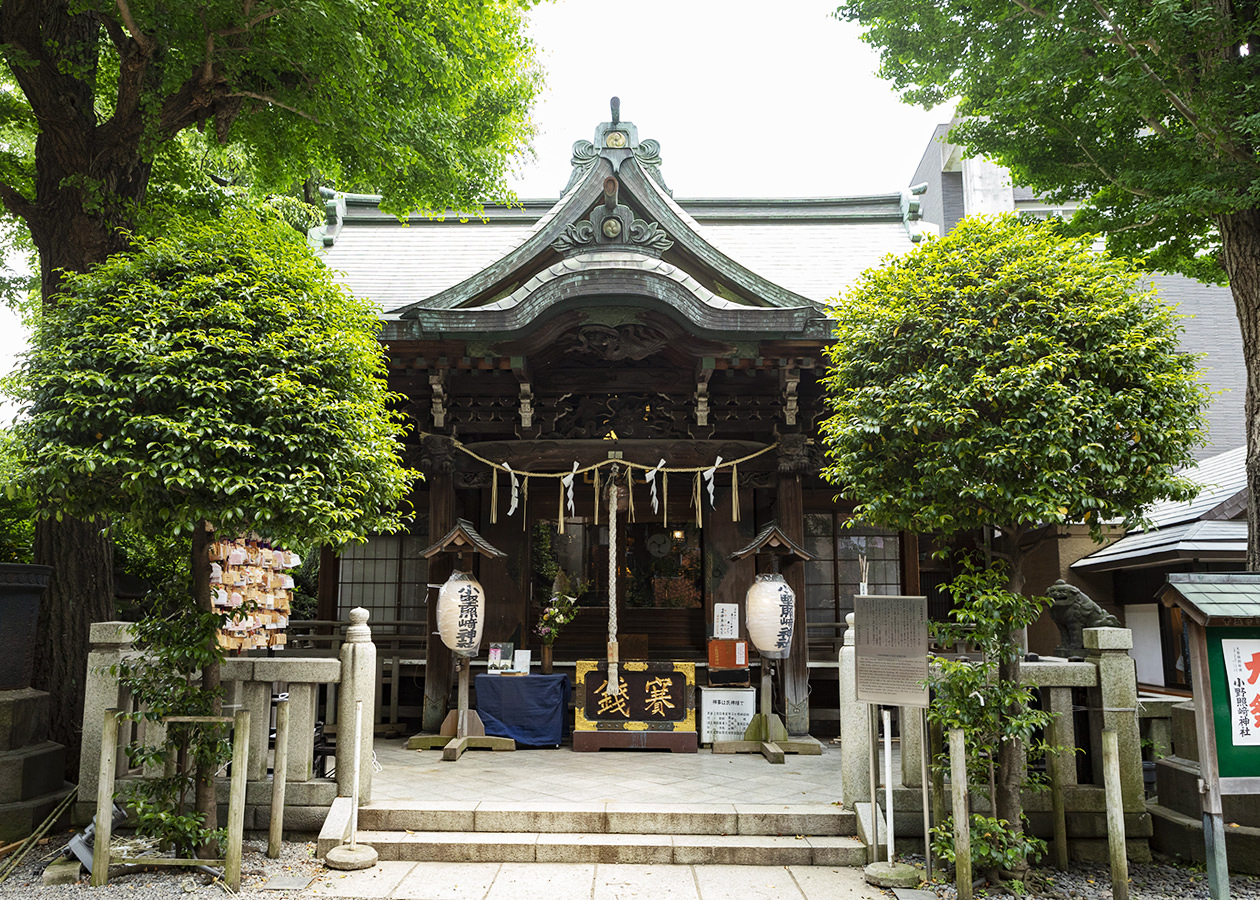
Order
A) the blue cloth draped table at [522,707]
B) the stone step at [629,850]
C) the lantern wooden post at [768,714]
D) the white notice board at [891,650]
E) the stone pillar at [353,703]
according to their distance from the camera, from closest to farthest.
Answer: the white notice board at [891,650]
the stone step at [629,850]
the stone pillar at [353,703]
the lantern wooden post at [768,714]
the blue cloth draped table at [522,707]

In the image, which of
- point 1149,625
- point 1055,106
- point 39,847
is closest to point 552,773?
point 39,847

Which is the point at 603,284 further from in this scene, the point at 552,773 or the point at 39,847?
the point at 39,847

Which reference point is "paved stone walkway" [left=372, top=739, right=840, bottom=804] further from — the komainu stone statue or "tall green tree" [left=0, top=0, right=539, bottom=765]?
"tall green tree" [left=0, top=0, right=539, bottom=765]

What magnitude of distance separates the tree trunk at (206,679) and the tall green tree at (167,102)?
239cm

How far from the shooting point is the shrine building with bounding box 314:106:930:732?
9453 mm

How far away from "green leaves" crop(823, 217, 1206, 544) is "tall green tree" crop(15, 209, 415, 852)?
3869 millimetres

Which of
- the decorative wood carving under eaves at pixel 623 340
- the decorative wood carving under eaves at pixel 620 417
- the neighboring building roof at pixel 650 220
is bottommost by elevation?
the decorative wood carving under eaves at pixel 620 417

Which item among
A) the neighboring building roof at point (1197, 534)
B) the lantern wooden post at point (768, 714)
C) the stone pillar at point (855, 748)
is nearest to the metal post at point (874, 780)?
the stone pillar at point (855, 748)

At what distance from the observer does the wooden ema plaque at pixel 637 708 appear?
9.48m

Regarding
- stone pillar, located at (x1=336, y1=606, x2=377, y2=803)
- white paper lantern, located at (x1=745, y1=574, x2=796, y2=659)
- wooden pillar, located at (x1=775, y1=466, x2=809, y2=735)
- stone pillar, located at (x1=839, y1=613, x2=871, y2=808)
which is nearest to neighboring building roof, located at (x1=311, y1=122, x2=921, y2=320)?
wooden pillar, located at (x1=775, y1=466, x2=809, y2=735)

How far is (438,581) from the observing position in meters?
10.4

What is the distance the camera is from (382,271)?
1291 centimetres

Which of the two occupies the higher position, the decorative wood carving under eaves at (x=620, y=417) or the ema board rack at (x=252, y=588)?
the decorative wood carving under eaves at (x=620, y=417)

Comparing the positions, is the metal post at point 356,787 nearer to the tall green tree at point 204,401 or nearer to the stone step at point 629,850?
the stone step at point 629,850
